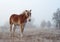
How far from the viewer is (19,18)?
377 centimetres

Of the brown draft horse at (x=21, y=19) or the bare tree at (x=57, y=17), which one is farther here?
the bare tree at (x=57, y=17)

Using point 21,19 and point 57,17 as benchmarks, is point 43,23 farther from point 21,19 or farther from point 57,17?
point 21,19

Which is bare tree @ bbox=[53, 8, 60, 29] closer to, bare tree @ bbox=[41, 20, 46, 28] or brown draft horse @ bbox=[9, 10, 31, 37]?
bare tree @ bbox=[41, 20, 46, 28]

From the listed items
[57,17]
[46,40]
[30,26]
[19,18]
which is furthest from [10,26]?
[57,17]

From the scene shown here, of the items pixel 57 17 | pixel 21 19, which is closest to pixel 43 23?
pixel 57 17

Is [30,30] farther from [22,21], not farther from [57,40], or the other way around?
[57,40]

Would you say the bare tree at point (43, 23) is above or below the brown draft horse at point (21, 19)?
below

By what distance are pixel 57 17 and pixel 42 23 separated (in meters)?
0.55

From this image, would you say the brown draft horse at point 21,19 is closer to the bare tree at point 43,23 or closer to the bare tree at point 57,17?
the bare tree at point 43,23

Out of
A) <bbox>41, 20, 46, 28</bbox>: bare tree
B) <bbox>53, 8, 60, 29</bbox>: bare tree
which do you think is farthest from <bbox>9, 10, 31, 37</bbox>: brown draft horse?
<bbox>53, 8, 60, 29</bbox>: bare tree

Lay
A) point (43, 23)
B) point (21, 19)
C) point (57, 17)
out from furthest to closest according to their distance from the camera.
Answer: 1. point (57, 17)
2. point (43, 23)
3. point (21, 19)

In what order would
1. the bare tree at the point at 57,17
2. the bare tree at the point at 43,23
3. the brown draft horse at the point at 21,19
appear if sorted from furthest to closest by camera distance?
the bare tree at the point at 57,17, the bare tree at the point at 43,23, the brown draft horse at the point at 21,19

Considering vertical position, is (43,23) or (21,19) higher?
(21,19)

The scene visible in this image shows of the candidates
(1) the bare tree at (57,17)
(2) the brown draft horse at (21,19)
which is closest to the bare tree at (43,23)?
(1) the bare tree at (57,17)
